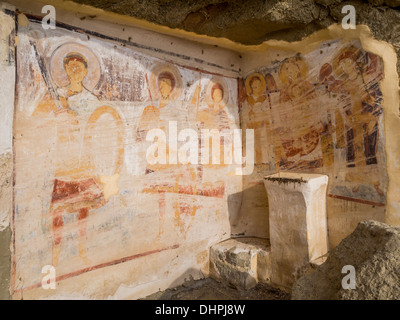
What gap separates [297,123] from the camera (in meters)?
3.33

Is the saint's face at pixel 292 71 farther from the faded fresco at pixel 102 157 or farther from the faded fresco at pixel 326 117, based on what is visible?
the faded fresco at pixel 102 157

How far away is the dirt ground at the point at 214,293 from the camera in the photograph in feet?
10.2

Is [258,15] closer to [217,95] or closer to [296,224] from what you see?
[217,95]

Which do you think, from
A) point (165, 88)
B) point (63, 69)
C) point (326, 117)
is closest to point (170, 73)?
Result: point (165, 88)

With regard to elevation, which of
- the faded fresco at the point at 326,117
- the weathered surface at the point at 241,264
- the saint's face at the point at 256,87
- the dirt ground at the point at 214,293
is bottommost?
the dirt ground at the point at 214,293

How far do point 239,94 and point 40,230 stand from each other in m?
2.95

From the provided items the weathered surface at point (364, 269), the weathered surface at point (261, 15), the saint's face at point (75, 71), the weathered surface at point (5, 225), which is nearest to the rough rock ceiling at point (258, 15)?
the weathered surface at point (261, 15)

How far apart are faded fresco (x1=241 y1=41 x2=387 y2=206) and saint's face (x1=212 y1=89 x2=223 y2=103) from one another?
0.43 m

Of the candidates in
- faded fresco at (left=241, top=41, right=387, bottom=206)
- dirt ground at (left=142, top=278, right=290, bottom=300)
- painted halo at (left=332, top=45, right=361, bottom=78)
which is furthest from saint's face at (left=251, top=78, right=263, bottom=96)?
dirt ground at (left=142, top=278, right=290, bottom=300)

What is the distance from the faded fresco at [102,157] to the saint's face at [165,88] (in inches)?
0.5

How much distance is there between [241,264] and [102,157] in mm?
2038

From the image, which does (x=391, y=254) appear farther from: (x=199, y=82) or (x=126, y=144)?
(x=199, y=82)

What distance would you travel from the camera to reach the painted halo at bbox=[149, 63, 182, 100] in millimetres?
3107

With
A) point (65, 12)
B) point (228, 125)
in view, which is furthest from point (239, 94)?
point (65, 12)
